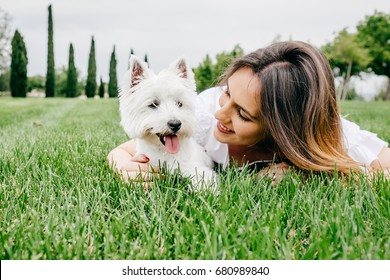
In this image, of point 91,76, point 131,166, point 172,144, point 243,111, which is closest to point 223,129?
point 243,111

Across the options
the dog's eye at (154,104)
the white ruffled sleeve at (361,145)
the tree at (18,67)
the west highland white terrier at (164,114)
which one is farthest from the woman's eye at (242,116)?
the tree at (18,67)

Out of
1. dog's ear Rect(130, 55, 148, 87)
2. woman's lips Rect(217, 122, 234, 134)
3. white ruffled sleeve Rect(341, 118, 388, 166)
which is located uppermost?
dog's ear Rect(130, 55, 148, 87)

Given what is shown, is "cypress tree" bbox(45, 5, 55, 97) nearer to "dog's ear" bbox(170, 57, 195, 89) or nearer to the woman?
"dog's ear" bbox(170, 57, 195, 89)

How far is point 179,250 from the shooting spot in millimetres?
1677

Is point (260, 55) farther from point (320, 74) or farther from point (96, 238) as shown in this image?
point (96, 238)

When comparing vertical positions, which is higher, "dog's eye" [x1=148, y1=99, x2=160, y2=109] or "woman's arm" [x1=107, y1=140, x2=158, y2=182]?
"dog's eye" [x1=148, y1=99, x2=160, y2=109]

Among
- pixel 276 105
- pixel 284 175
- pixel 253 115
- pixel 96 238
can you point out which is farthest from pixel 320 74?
pixel 96 238

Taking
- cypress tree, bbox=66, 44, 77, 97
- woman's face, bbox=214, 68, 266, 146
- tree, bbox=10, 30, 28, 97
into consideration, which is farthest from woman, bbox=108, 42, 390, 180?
cypress tree, bbox=66, 44, 77, 97

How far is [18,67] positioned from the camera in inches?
719

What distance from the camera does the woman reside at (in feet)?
9.07

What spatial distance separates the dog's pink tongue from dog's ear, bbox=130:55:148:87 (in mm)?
502

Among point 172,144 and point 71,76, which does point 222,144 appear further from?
point 71,76

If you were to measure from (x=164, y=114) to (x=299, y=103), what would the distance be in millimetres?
1033

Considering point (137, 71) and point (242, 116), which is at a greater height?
point (137, 71)
